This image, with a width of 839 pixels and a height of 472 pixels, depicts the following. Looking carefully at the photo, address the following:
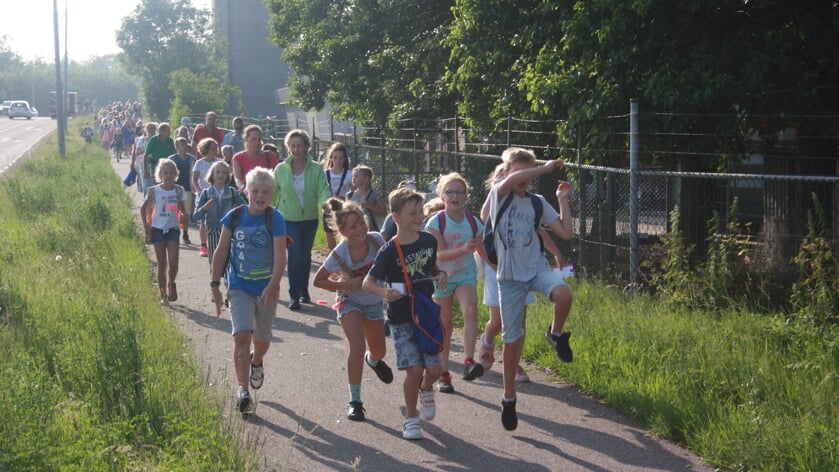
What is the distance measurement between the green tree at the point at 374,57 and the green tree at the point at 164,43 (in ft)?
172

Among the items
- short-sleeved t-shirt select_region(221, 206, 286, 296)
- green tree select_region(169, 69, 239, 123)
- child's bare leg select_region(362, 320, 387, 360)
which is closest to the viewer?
child's bare leg select_region(362, 320, 387, 360)

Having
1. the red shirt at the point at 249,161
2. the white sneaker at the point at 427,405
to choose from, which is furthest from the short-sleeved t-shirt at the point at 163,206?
the white sneaker at the point at 427,405

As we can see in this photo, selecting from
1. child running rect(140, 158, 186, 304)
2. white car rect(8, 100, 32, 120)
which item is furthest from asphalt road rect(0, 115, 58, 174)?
child running rect(140, 158, 186, 304)

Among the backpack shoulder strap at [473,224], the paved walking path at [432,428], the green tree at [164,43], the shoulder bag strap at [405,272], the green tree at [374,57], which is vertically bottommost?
the paved walking path at [432,428]

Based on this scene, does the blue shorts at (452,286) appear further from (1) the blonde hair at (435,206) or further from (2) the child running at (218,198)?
(2) the child running at (218,198)

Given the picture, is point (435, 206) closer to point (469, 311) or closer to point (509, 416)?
point (469, 311)

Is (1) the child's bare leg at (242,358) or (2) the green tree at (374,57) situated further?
(2) the green tree at (374,57)

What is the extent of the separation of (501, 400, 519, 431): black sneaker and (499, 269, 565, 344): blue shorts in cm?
39

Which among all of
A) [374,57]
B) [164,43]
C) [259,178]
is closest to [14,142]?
[164,43]

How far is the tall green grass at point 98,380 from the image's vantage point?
5.33 meters

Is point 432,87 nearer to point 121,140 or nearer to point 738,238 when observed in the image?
point 738,238

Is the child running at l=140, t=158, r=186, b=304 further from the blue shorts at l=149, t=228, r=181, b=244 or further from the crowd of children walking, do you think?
the crowd of children walking

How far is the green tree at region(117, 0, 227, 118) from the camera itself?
82000mm

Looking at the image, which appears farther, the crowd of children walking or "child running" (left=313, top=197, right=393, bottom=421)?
"child running" (left=313, top=197, right=393, bottom=421)
